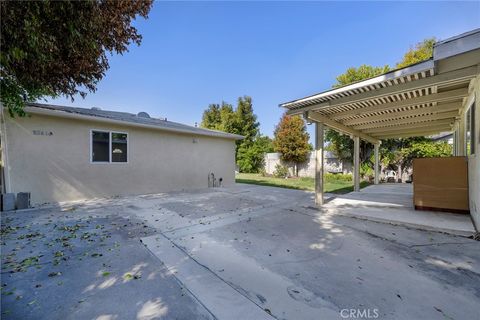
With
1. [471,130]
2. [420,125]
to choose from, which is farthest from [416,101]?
[420,125]

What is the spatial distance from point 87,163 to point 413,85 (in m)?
9.34

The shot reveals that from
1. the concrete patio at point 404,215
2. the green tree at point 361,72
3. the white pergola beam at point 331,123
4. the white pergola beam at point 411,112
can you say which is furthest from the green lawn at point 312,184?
the green tree at point 361,72

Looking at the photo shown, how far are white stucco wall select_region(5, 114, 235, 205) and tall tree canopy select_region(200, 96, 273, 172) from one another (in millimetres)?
10594

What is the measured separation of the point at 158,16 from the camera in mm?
6258

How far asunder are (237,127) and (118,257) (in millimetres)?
20250

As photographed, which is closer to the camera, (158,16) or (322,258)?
(322,258)

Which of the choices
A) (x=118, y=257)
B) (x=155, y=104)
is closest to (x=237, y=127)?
(x=155, y=104)

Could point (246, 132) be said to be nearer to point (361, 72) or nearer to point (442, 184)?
point (361, 72)

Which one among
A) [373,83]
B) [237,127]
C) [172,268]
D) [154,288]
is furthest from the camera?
[237,127]

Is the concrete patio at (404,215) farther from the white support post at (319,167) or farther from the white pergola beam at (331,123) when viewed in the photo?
the white pergola beam at (331,123)

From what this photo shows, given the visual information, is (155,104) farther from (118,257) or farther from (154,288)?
(154,288)

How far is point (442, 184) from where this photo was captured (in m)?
5.21

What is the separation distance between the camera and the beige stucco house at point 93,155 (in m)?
5.94

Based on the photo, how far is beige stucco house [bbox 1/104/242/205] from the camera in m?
5.94
